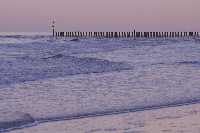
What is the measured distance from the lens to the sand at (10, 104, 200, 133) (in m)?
5.65

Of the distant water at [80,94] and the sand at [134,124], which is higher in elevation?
the sand at [134,124]

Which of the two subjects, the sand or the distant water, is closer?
the sand

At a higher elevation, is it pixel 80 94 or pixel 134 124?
pixel 134 124

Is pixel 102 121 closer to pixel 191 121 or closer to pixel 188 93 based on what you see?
pixel 191 121

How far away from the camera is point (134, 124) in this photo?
603 cm

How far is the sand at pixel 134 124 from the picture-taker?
565 centimetres

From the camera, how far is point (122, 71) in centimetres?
1424

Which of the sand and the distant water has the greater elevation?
the sand

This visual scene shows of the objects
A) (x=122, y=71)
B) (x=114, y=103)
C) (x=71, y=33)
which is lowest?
(x=71, y=33)

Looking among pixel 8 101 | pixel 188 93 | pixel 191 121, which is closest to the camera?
pixel 191 121

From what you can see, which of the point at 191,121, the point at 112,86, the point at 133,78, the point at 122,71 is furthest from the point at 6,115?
the point at 122,71

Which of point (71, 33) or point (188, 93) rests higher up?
point (188, 93)

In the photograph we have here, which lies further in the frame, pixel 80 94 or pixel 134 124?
pixel 80 94

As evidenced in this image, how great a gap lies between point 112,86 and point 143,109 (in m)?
2.78
